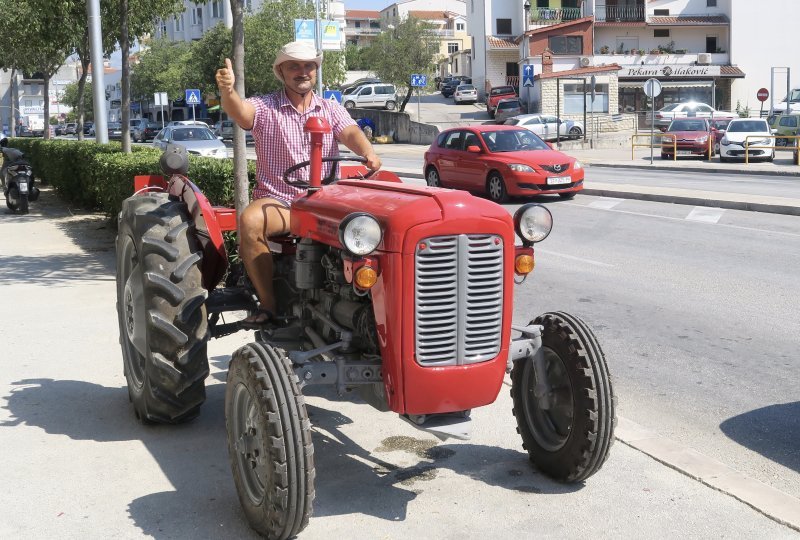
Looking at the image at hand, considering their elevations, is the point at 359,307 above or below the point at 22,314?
above

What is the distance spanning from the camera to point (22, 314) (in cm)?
921

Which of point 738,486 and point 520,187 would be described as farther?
point 520,187

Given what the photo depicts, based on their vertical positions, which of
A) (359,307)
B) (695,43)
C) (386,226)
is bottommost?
(359,307)

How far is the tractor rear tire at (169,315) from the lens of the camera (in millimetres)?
5328

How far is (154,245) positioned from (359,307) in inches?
59.2

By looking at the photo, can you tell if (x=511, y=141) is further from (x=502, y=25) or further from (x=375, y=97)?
(x=502, y=25)

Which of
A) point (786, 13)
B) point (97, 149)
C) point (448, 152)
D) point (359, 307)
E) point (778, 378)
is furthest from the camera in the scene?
point (786, 13)

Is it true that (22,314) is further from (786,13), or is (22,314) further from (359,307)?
(786,13)

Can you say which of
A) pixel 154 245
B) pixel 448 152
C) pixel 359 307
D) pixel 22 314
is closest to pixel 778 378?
pixel 359 307

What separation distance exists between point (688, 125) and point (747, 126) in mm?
3178

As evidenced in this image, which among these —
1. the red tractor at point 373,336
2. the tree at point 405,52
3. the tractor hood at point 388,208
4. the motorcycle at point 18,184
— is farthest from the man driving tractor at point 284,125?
the tree at point 405,52

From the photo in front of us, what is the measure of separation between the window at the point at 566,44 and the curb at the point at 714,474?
67.9 metres

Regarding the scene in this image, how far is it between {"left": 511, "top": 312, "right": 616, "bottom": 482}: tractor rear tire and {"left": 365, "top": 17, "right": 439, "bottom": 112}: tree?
63079 mm

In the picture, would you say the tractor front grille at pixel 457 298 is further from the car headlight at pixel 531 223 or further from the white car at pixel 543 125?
the white car at pixel 543 125
